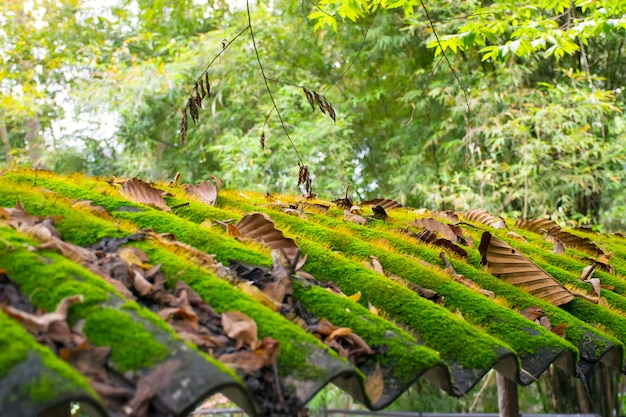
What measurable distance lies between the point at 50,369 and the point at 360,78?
8.68 meters

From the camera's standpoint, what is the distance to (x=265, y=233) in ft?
5.86

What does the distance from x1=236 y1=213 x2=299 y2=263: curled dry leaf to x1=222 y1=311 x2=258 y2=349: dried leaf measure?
0.49 m

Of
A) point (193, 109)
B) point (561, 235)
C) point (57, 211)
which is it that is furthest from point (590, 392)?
Answer: point (57, 211)

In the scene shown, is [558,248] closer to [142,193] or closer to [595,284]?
[595,284]

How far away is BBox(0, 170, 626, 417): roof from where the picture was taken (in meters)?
0.92

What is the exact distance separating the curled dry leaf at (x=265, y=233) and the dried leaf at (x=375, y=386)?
1.64 ft

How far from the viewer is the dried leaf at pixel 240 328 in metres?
1.09

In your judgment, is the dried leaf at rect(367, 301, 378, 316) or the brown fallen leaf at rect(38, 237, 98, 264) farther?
the dried leaf at rect(367, 301, 378, 316)

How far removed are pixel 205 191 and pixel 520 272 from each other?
115 cm

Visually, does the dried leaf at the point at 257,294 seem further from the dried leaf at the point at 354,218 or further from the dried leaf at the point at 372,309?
the dried leaf at the point at 354,218

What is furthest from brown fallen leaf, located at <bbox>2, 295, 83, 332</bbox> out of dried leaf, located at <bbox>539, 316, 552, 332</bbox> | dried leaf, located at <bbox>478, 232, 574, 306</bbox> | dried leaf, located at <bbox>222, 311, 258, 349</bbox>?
dried leaf, located at <bbox>478, 232, 574, 306</bbox>

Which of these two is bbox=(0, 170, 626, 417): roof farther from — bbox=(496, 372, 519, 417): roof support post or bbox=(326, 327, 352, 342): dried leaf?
bbox=(496, 372, 519, 417): roof support post

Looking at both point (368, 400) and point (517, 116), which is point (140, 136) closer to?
point (517, 116)

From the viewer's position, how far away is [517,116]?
285 inches
